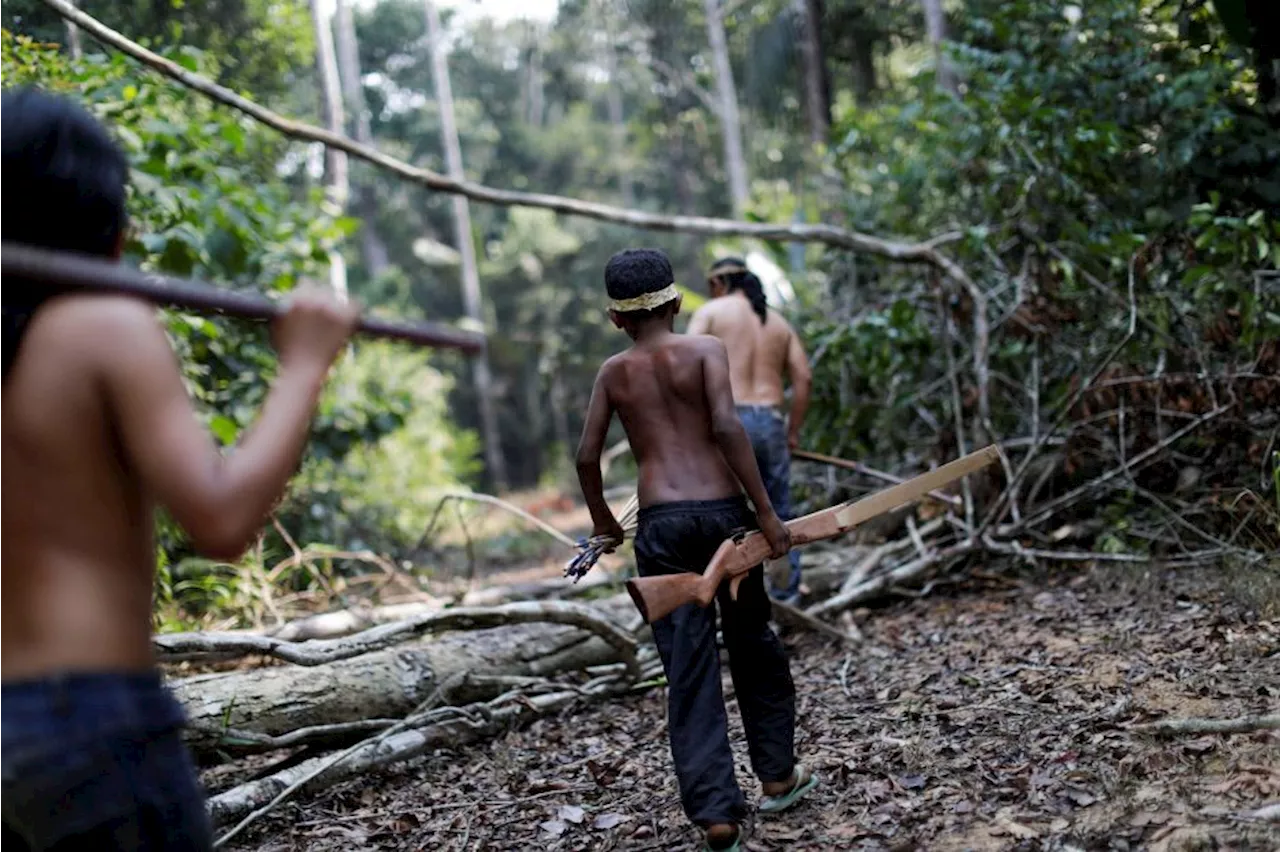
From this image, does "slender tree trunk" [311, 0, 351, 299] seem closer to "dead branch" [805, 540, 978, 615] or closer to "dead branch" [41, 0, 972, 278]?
"dead branch" [41, 0, 972, 278]

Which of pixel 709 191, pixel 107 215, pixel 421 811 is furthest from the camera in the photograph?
pixel 709 191

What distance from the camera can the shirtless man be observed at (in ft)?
20.5

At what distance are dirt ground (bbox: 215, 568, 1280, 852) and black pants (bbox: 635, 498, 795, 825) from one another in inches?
12.3

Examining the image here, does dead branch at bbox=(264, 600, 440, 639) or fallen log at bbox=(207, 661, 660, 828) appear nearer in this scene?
fallen log at bbox=(207, 661, 660, 828)

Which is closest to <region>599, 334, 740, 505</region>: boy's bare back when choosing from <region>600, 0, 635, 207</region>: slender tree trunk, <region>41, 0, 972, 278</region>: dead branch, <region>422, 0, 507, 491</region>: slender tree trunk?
<region>41, 0, 972, 278</region>: dead branch

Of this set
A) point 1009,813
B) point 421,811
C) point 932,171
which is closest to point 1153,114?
point 932,171

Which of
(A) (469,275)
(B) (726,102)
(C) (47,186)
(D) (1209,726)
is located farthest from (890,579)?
(A) (469,275)

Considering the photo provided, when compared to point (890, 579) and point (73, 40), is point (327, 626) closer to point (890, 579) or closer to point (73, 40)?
point (890, 579)

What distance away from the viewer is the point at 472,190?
5887 millimetres

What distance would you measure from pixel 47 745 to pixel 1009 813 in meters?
2.64

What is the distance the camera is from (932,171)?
864 centimetres

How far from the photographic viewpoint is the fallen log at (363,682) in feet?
13.9

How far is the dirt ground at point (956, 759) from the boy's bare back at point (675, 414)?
116 cm

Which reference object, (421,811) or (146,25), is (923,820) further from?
(146,25)
